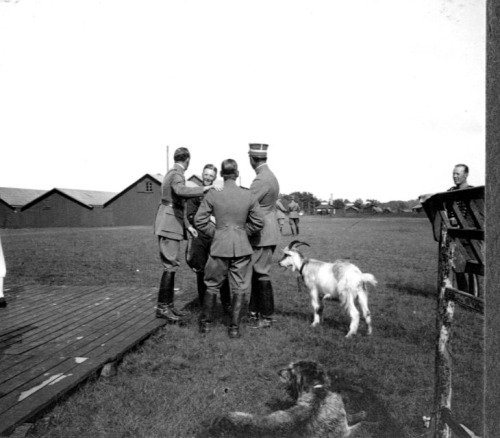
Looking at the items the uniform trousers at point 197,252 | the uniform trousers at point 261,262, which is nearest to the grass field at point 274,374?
the uniform trousers at point 261,262

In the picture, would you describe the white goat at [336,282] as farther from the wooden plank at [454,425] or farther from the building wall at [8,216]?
the building wall at [8,216]

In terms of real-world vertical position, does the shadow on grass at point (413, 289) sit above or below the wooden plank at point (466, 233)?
below

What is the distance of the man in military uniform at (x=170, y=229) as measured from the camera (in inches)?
229

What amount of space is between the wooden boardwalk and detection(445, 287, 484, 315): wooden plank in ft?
9.72

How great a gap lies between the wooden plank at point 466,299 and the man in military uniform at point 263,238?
3749 mm

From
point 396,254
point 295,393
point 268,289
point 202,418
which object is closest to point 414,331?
point 268,289

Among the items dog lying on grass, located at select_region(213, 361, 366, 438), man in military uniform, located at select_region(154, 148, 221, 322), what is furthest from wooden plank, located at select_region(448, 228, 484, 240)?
man in military uniform, located at select_region(154, 148, 221, 322)

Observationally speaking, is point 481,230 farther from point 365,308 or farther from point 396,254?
point 396,254

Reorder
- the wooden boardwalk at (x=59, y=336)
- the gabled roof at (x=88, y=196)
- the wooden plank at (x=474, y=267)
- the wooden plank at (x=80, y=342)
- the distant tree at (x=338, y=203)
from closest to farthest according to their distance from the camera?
1. the wooden plank at (x=474, y=267)
2. the wooden boardwalk at (x=59, y=336)
3. the wooden plank at (x=80, y=342)
4. the gabled roof at (x=88, y=196)
5. the distant tree at (x=338, y=203)

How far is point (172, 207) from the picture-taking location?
5.94 metres

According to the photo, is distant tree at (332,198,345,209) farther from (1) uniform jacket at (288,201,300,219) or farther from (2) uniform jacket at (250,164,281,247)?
(2) uniform jacket at (250,164,281,247)

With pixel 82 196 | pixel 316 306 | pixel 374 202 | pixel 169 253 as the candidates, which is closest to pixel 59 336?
pixel 169 253

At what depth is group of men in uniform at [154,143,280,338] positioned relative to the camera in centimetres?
532

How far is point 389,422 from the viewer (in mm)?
3182
